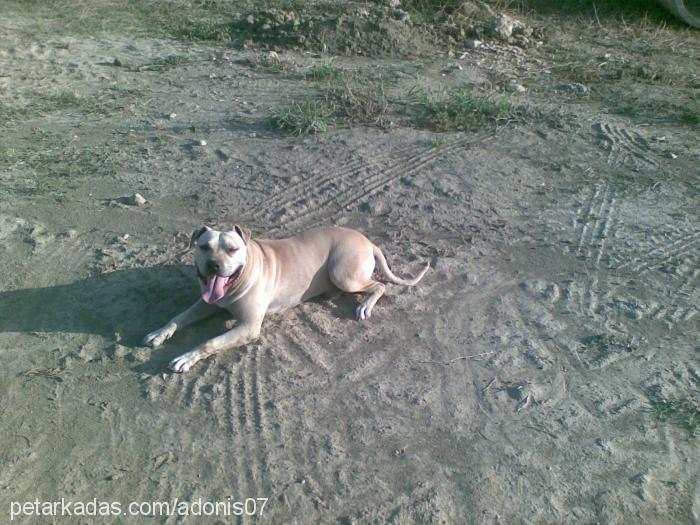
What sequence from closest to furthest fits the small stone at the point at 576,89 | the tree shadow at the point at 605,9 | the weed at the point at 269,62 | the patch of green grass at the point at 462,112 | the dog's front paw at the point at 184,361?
the dog's front paw at the point at 184,361
the patch of green grass at the point at 462,112
the small stone at the point at 576,89
the weed at the point at 269,62
the tree shadow at the point at 605,9

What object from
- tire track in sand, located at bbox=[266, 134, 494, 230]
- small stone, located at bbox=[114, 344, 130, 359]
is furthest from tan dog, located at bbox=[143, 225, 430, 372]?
tire track in sand, located at bbox=[266, 134, 494, 230]

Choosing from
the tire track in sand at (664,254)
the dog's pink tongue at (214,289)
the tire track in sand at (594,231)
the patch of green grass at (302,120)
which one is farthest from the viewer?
the patch of green grass at (302,120)

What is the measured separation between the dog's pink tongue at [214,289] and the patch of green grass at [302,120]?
3.56 metres

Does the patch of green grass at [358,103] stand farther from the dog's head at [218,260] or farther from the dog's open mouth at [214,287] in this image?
the dog's open mouth at [214,287]

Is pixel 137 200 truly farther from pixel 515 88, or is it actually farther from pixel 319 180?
pixel 515 88

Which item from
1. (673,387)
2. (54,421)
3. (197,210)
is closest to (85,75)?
(197,210)

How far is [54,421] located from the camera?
14.4 feet

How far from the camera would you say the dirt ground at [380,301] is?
13.3 ft

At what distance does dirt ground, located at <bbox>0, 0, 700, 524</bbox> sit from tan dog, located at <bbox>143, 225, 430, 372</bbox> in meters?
0.15

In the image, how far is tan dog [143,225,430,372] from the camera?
15.9ft

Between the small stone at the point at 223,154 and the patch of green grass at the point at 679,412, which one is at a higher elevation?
the patch of green grass at the point at 679,412

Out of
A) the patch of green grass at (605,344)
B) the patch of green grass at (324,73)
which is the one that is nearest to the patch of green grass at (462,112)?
the patch of green grass at (324,73)

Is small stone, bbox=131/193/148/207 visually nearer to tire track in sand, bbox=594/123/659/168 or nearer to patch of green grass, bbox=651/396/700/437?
patch of green grass, bbox=651/396/700/437

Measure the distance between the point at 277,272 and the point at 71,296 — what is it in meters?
1.79
